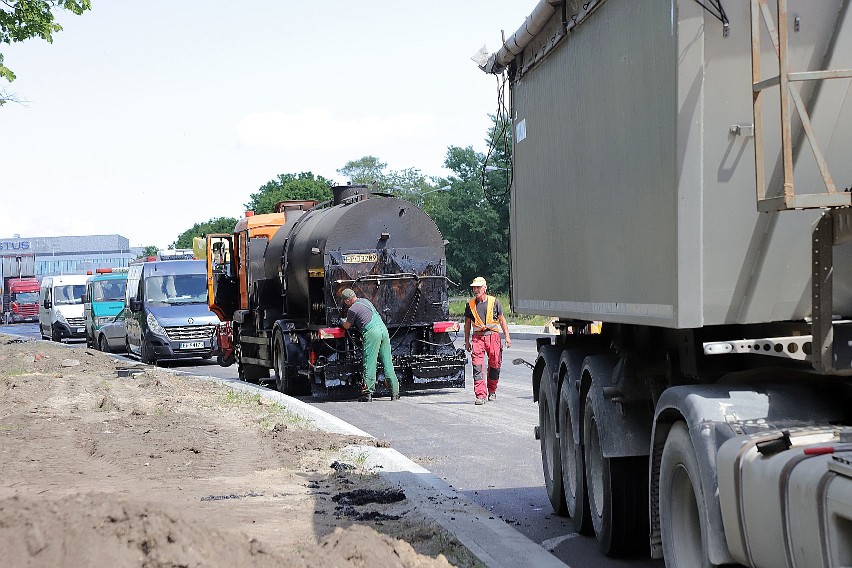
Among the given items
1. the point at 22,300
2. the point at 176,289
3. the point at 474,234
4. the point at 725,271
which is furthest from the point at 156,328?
the point at 22,300

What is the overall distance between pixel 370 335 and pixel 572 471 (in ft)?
32.6

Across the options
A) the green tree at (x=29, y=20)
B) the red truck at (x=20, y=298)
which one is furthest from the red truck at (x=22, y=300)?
the green tree at (x=29, y=20)

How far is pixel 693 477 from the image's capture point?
212 inches

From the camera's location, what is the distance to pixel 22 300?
8762 centimetres

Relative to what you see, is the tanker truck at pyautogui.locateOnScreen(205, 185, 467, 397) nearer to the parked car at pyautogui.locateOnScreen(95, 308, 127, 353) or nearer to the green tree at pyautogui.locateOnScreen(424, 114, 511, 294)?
the parked car at pyautogui.locateOnScreen(95, 308, 127, 353)

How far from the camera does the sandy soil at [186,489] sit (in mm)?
5855

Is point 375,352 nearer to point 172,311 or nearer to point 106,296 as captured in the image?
point 172,311

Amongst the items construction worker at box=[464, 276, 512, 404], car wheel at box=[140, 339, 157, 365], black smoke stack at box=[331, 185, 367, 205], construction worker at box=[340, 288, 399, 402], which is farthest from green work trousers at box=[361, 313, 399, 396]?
car wheel at box=[140, 339, 157, 365]

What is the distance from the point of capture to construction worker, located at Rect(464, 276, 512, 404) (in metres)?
17.6

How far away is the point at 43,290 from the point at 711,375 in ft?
167

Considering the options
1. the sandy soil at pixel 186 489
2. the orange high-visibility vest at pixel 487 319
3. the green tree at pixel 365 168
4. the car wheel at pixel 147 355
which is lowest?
the car wheel at pixel 147 355

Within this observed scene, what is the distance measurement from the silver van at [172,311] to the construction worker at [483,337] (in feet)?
44.1

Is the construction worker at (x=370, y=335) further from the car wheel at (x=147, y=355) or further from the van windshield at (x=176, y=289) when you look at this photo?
the van windshield at (x=176, y=289)

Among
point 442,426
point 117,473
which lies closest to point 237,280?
point 442,426
